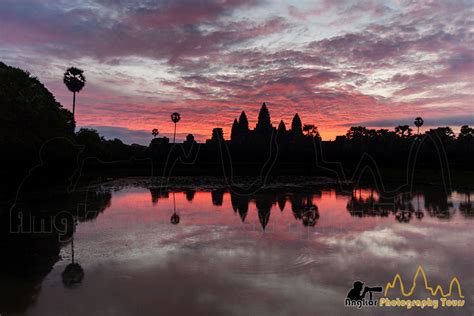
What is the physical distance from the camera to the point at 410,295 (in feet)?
26.4

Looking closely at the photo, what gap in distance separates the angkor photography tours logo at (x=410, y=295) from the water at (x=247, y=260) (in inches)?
4.3

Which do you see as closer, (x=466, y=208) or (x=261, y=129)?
(x=466, y=208)

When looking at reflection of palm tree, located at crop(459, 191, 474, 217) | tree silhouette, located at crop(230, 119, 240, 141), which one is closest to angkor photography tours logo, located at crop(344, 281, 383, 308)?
reflection of palm tree, located at crop(459, 191, 474, 217)

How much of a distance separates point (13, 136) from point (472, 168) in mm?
48565

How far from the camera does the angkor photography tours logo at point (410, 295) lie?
7563 mm

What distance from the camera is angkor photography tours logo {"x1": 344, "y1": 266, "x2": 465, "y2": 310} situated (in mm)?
7563

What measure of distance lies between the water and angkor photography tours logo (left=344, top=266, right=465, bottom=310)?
0.35ft

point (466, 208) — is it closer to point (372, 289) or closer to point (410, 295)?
point (410, 295)

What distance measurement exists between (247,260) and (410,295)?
4.32m

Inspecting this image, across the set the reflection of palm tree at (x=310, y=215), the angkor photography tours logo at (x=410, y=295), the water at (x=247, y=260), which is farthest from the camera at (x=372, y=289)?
the reflection of palm tree at (x=310, y=215)

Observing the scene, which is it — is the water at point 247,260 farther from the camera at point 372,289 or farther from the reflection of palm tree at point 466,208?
the reflection of palm tree at point 466,208

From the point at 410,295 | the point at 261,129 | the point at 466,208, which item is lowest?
the point at 410,295

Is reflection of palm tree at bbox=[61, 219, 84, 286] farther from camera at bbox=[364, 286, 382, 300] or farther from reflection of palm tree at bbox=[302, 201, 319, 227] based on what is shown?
reflection of palm tree at bbox=[302, 201, 319, 227]

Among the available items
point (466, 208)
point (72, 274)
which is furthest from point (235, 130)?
point (72, 274)
